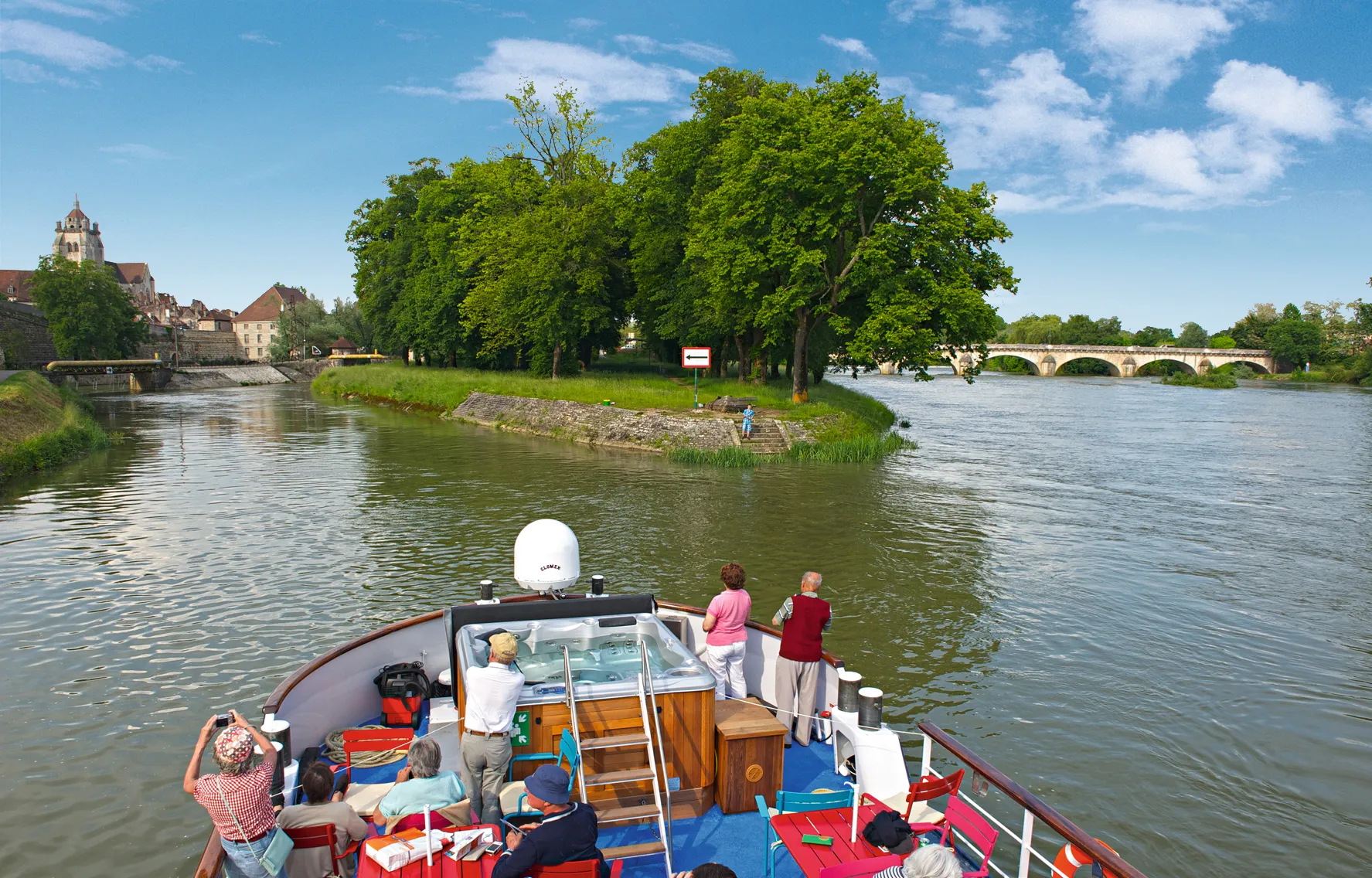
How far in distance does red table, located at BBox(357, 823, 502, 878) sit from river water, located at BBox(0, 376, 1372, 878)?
3002 mm

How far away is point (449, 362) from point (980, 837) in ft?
214

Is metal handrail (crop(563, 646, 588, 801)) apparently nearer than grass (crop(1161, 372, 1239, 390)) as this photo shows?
Yes

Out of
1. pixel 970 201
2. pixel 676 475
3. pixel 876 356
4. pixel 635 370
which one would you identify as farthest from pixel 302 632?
pixel 635 370

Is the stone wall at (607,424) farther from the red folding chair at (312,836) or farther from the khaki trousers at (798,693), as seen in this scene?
the red folding chair at (312,836)

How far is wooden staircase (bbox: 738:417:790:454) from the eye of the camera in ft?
103

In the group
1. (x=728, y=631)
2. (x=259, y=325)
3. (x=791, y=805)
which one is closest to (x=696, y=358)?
(x=728, y=631)

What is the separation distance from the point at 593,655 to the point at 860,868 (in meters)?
3.16

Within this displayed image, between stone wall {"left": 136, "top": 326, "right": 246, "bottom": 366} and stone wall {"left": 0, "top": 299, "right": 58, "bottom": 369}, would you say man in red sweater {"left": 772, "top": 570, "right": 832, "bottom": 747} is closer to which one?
stone wall {"left": 0, "top": 299, "right": 58, "bottom": 369}

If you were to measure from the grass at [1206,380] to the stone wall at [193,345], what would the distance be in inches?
5051

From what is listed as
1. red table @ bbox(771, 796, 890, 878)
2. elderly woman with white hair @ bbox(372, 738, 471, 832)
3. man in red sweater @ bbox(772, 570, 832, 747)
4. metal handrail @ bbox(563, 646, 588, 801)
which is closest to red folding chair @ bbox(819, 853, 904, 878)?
red table @ bbox(771, 796, 890, 878)

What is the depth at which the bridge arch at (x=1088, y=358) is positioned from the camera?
405ft

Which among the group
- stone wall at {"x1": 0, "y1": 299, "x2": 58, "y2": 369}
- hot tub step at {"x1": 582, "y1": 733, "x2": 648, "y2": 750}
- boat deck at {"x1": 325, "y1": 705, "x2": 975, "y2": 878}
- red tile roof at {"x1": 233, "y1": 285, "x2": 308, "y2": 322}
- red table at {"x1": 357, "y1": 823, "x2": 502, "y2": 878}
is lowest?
boat deck at {"x1": 325, "y1": 705, "x2": 975, "y2": 878}

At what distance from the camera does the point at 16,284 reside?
11481 cm

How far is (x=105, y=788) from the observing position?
8.38 metres
